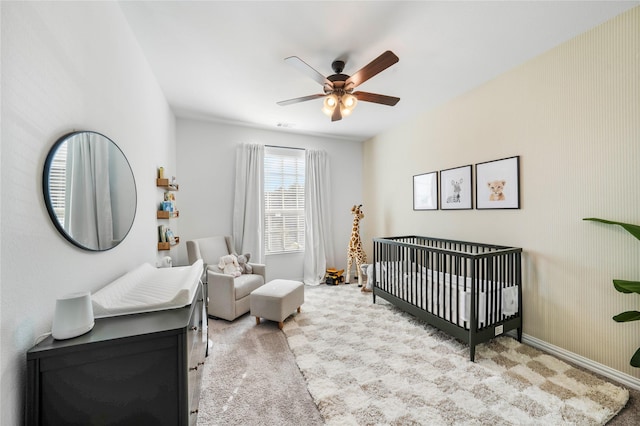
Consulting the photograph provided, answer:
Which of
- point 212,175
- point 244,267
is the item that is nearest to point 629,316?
point 244,267

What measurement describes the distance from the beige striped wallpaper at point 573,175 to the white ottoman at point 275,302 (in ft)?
6.86

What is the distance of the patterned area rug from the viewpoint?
4.86 ft

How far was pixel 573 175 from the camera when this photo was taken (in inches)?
78.2

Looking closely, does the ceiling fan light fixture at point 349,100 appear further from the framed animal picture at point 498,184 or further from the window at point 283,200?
the window at point 283,200

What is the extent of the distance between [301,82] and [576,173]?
8.15 ft

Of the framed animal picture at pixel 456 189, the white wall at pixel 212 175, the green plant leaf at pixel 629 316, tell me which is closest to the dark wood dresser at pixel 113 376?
the green plant leaf at pixel 629 316

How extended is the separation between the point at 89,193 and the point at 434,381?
2362mm

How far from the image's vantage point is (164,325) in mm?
1044

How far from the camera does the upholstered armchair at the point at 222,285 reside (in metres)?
2.78

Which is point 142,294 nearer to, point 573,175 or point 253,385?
point 253,385

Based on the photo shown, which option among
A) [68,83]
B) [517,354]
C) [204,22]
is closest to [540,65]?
[517,354]

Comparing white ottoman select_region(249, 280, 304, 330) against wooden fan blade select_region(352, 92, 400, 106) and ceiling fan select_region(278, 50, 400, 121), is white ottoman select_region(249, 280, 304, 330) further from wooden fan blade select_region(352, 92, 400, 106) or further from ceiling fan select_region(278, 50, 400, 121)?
wooden fan blade select_region(352, 92, 400, 106)

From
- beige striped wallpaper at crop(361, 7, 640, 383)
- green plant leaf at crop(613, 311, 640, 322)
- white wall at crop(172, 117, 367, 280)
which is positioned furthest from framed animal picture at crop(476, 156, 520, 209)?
white wall at crop(172, 117, 367, 280)

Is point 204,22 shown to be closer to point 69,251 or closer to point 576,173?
point 69,251
